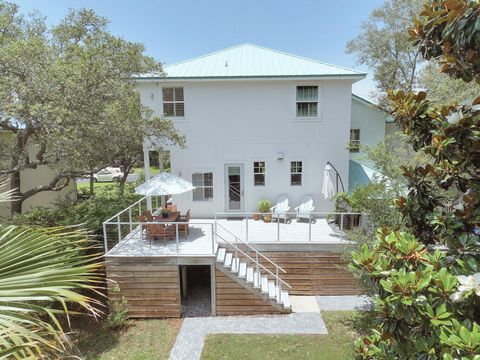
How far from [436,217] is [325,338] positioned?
253 inches

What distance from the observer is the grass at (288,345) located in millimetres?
7539

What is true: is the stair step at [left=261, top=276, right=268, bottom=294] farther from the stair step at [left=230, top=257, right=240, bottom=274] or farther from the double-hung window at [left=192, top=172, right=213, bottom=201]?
the double-hung window at [left=192, top=172, right=213, bottom=201]

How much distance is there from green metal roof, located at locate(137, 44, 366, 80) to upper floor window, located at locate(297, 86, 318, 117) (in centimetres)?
74

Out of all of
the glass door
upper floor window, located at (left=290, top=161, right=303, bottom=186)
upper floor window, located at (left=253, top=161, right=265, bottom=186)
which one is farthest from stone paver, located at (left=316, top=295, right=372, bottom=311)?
upper floor window, located at (left=253, top=161, right=265, bottom=186)

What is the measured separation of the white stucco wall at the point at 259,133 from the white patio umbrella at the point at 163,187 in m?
2.91

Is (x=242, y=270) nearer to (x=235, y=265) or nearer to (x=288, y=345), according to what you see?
(x=235, y=265)

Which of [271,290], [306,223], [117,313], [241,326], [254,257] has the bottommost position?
[241,326]

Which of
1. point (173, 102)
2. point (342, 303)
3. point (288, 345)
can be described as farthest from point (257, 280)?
point (173, 102)

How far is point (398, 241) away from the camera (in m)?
3.19

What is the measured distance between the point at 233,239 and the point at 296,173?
4963mm

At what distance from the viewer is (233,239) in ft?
36.7

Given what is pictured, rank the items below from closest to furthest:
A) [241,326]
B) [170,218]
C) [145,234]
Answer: [241,326] → [170,218] → [145,234]

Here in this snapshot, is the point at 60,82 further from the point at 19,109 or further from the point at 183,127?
the point at 183,127

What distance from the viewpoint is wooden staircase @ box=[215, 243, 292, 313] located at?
9484 mm
